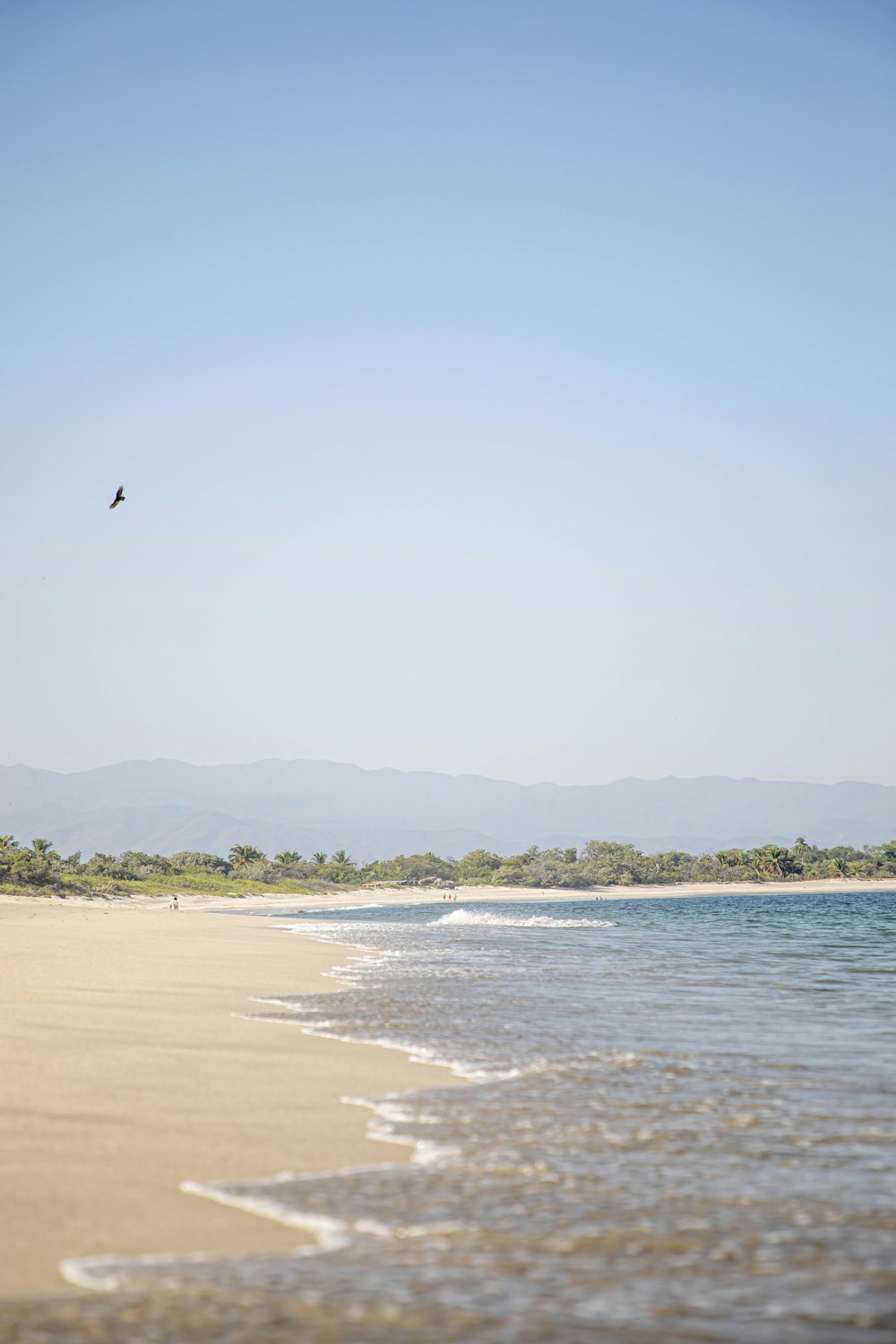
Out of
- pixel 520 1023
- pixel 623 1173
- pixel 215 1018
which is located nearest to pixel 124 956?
pixel 215 1018

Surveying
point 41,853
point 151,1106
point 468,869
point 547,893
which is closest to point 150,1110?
point 151,1106

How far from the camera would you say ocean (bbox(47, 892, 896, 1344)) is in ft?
15.1

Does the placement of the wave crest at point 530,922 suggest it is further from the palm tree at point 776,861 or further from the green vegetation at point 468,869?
the palm tree at point 776,861

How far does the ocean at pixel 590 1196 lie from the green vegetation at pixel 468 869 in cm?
5699

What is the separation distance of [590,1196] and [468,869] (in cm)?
Answer: 11827

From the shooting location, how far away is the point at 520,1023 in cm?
1380

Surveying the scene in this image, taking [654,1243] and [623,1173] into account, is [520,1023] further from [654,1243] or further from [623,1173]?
[654,1243]

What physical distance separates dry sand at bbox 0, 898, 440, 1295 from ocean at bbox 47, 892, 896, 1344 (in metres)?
0.27

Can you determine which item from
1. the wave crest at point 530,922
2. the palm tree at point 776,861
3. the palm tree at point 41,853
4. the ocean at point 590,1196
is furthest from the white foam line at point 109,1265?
the palm tree at point 776,861

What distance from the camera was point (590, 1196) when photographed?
251 inches

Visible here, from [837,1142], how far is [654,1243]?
3.03 meters

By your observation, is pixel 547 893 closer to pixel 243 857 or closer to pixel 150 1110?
pixel 243 857

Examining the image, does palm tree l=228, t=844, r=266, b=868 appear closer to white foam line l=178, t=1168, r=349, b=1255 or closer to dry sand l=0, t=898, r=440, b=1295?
dry sand l=0, t=898, r=440, b=1295

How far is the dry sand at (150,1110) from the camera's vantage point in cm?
550
